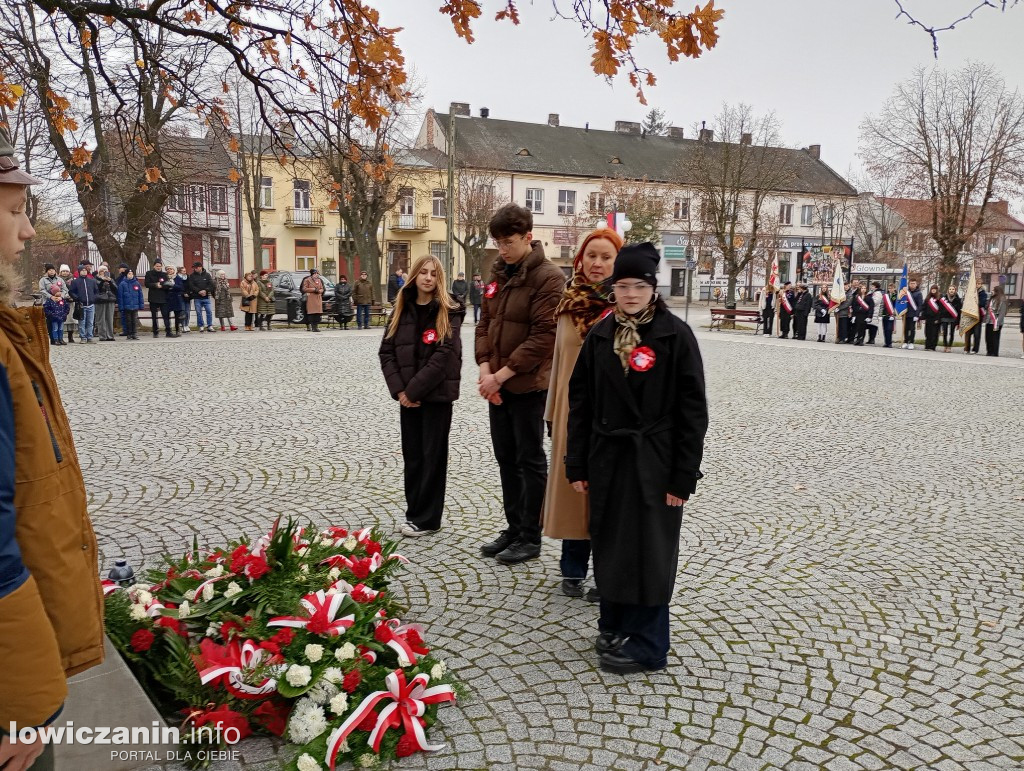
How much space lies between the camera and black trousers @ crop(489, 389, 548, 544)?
15.6 feet

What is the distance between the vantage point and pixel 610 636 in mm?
3621

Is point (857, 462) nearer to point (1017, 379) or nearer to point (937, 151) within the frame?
point (1017, 379)

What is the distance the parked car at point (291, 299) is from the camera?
82.7 feet

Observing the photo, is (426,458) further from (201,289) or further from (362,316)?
(362,316)

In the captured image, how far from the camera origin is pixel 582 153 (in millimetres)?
57125

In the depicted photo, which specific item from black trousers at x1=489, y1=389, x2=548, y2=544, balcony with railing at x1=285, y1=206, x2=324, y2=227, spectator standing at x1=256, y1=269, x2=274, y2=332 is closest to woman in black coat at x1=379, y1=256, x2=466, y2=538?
black trousers at x1=489, y1=389, x2=548, y2=544

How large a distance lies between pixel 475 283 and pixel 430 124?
2935cm

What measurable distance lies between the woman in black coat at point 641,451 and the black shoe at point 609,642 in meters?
0.02

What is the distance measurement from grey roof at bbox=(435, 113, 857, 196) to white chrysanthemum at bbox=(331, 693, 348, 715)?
4841 cm

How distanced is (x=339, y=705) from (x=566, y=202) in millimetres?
53944

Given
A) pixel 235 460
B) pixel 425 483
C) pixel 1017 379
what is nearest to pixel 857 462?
pixel 425 483

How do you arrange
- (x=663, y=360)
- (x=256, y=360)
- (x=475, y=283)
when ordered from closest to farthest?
(x=663, y=360) < (x=256, y=360) < (x=475, y=283)

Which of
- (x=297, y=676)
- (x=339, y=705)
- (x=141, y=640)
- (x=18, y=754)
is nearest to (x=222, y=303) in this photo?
(x=141, y=640)

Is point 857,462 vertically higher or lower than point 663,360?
lower
